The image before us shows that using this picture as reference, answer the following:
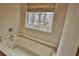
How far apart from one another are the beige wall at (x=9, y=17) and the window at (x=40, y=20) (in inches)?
3.2

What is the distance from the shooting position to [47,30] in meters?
0.68

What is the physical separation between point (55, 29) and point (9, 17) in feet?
1.13

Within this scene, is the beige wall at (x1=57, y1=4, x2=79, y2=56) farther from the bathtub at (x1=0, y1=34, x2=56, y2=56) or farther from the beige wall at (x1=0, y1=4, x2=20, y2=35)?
the beige wall at (x1=0, y1=4, x2=20, y2=35)

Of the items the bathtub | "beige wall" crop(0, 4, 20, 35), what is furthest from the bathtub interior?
"beige wall" crop(0, 4, 20, 35)

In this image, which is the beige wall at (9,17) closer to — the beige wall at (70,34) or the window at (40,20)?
the window at (40,20)

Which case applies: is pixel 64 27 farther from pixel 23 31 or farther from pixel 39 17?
pixel 23 31

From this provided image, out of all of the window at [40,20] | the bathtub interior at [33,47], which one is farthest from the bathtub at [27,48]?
the window at [40,20]

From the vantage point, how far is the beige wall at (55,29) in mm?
631

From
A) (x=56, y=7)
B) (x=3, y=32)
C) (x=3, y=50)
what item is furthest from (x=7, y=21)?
(x=56, y=7)

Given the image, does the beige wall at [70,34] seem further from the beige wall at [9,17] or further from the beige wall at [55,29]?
the beige wall at [9,17]

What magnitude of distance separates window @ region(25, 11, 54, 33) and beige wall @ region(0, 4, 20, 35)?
0.27ft

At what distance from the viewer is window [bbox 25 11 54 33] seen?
65 cm

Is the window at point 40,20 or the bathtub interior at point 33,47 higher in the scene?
the window at point 40,20

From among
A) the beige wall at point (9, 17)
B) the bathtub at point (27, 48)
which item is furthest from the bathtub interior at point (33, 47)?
the beige wall at point (9, 17)
